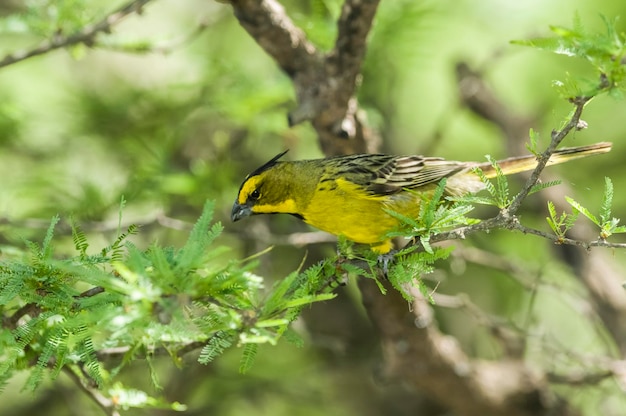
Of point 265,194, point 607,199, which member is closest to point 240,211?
point 265,194

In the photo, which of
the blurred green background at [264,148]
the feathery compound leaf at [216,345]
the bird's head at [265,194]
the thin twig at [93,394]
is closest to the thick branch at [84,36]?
the blurred green background at [264,148]

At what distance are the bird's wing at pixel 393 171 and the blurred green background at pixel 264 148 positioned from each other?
1096 mm

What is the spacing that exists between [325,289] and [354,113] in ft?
4.67

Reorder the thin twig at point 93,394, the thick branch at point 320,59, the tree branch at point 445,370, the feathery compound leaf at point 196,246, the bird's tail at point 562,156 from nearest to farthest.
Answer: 1. the feathery compound leaf at point 196,246
2. the thin twig at point 93,394
3. the bird's tail at point 562,156
4. the thick branch at point 320,59
5. the tree branch at point 445,370

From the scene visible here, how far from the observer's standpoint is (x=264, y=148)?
6977mm

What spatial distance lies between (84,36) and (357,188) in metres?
1.62

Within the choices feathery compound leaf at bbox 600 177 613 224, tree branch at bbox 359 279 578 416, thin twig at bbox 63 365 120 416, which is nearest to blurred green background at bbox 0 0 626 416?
tree branch at bbox 359 279 578 416

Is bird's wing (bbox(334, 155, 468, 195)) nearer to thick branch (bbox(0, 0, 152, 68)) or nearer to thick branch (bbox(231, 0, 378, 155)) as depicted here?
thick branch (bbox(231, 0, 378, 155))

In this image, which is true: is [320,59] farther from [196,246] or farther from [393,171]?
[196,246]

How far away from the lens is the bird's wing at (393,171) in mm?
4038

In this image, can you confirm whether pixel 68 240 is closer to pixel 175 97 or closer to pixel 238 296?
pixel 175 97

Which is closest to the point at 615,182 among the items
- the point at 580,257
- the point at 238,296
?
the point at 580,257

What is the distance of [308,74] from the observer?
410 cm

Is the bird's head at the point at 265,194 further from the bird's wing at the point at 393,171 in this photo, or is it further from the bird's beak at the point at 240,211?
the bird's wing at the point at 393,171
